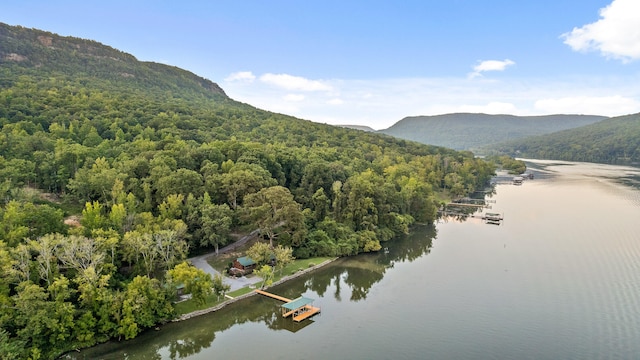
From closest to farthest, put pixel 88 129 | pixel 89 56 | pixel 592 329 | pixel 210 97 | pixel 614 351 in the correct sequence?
pixel 614 351, pixel 592 329, pixel 88 129, pixel 89 56, pixel 210 97

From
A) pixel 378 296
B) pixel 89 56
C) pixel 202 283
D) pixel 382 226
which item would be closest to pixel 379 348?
pixel 378 296

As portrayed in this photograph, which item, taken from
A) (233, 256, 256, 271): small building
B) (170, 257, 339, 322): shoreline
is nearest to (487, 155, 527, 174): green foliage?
(170, 257, 339, 322): shoreline

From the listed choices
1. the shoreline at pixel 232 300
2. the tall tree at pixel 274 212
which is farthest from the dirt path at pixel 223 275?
the tall tree at pixel 274 212

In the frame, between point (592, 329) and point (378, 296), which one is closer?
point (592, 329)

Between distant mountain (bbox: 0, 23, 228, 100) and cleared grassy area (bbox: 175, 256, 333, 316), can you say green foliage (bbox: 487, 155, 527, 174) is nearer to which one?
distant mountain (bbox: 0, 23, 228, 100)

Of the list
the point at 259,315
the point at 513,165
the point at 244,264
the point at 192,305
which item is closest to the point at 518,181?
the point at 513,165

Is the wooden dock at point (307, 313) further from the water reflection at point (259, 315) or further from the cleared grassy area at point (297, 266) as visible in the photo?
the cleared grassy area at point (297, 266)

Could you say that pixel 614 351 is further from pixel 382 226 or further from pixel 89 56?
pixel 89 56
